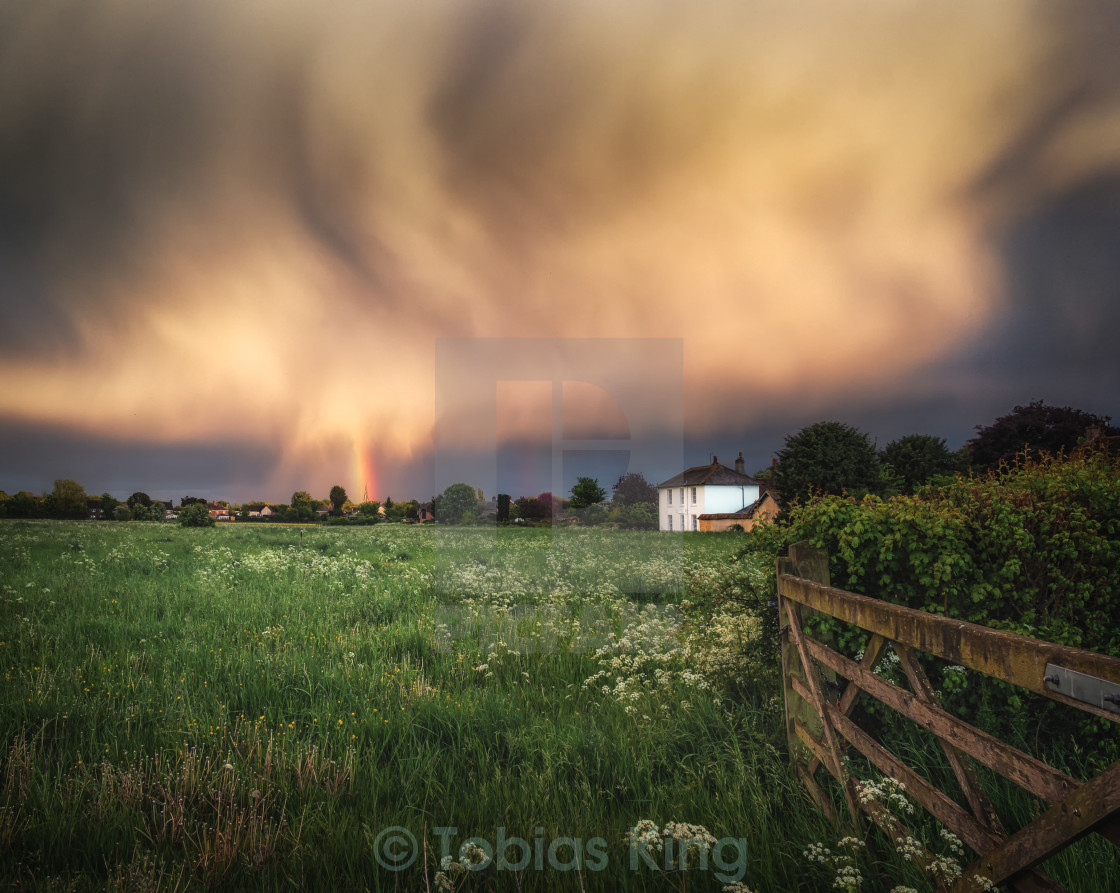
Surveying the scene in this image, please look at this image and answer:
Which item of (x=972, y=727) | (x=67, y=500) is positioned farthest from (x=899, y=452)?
(x=67, y=500)

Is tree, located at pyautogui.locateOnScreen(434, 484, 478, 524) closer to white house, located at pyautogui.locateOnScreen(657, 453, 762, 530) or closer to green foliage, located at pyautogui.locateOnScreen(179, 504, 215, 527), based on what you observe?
green foliage, located at pyautogui.locateOnScreen(179, 504, 215, 527)

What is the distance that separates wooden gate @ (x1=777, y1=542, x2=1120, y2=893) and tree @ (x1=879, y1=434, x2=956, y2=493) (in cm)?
3308

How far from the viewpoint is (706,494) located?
2707 inches

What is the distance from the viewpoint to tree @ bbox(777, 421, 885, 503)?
89.4 ft

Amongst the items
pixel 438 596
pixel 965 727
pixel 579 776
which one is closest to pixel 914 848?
pixel 965 727

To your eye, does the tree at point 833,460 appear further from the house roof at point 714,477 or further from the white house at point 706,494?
the house roof at point 714,477

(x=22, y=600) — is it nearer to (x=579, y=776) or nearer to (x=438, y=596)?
(x=438, y=596)

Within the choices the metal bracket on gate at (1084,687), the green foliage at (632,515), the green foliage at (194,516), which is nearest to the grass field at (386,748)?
the metal bracket on gate at (1084,687)

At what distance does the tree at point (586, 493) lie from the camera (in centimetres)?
1273

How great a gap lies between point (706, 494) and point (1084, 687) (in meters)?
69.4

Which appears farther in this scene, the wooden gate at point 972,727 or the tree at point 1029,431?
the tree at point 1029,431

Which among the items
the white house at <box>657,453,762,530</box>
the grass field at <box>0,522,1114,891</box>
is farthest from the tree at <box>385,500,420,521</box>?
the grass field at <box>0,522,1114,891</box>

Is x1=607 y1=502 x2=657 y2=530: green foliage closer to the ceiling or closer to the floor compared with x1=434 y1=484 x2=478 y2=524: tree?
closer to the floor

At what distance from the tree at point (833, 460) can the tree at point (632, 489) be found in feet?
50.8
